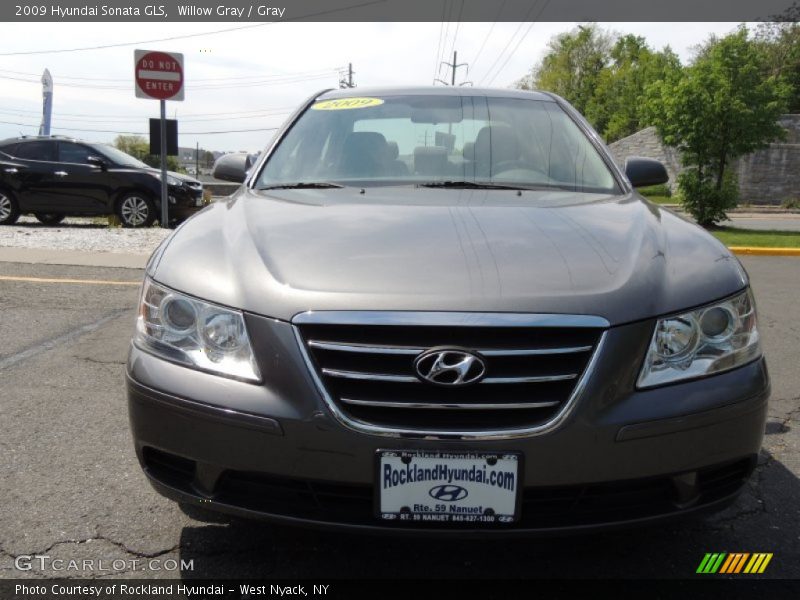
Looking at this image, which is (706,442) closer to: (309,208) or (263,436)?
(263,436)

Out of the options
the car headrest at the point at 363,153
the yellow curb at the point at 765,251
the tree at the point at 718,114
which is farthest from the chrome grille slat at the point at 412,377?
the tree at the point at 718,114

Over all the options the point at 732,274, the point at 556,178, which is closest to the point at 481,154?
the point at 556,178

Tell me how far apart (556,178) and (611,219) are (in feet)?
2.05

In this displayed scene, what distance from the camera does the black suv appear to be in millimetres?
12281

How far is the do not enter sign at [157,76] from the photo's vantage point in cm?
1056

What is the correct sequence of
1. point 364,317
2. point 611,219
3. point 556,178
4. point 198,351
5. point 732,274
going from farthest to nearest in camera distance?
point 556,178, point 611,219, point 732,274, point 198,351, point 364,317

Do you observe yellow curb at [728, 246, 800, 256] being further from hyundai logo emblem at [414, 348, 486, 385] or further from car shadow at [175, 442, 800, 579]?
hyundai logo emblem at [414, 348, 486, 385]

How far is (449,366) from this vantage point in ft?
5.93

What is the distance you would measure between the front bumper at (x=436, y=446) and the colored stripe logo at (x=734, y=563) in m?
0.43

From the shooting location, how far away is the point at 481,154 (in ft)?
10.5

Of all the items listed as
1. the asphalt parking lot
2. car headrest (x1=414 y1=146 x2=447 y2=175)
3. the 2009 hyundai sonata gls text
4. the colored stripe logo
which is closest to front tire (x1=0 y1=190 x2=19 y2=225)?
the asphalt parking lot

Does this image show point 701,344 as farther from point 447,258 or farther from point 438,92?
point 438,92

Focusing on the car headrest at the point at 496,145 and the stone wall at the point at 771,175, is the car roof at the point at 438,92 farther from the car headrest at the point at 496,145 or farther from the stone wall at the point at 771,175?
the stone wall at the point at 771,175

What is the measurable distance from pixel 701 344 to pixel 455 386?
0.70 meters
